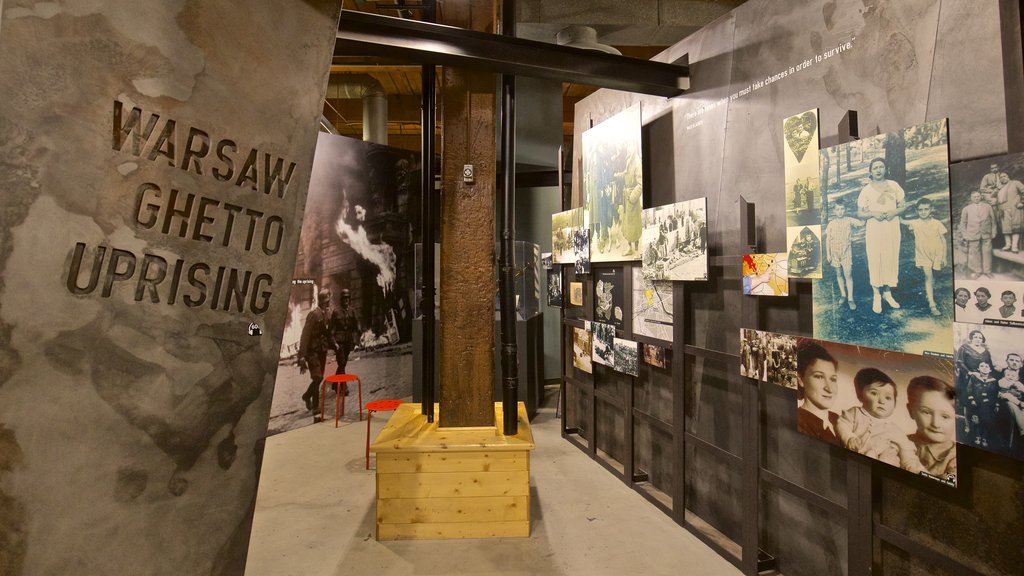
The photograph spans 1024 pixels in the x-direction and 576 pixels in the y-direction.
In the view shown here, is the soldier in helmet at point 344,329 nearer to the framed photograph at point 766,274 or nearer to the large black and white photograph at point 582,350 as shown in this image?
the large black and white photograph at point 582,350

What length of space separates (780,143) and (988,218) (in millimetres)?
1049

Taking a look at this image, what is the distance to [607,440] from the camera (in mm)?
4281


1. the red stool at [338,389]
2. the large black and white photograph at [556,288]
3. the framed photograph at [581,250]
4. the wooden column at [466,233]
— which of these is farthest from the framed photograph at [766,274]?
the red stool at [338,389]

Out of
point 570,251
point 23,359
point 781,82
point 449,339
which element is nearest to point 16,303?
point 23,359

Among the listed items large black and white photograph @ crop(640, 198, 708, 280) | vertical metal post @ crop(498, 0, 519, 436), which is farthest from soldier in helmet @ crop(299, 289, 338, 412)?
large black and white photograph @ crop(640, 198, 708, 280)

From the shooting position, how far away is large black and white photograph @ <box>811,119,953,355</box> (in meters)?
1.72

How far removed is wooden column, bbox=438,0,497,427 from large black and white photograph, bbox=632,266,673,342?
113 centimetres

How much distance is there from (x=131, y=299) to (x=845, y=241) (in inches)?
98.1

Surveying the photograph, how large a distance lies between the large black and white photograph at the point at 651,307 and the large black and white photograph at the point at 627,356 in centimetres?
11

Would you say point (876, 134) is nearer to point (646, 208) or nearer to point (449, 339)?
point (646, 208)

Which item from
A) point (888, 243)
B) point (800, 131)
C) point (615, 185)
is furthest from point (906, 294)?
point (615, 185)

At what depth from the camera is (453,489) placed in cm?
298

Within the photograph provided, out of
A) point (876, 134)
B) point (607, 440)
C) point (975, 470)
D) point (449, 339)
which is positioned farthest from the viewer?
point (607, 440)

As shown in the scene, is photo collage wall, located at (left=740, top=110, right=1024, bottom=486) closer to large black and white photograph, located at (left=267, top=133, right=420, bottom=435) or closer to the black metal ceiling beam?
the black metal ceiling beam
